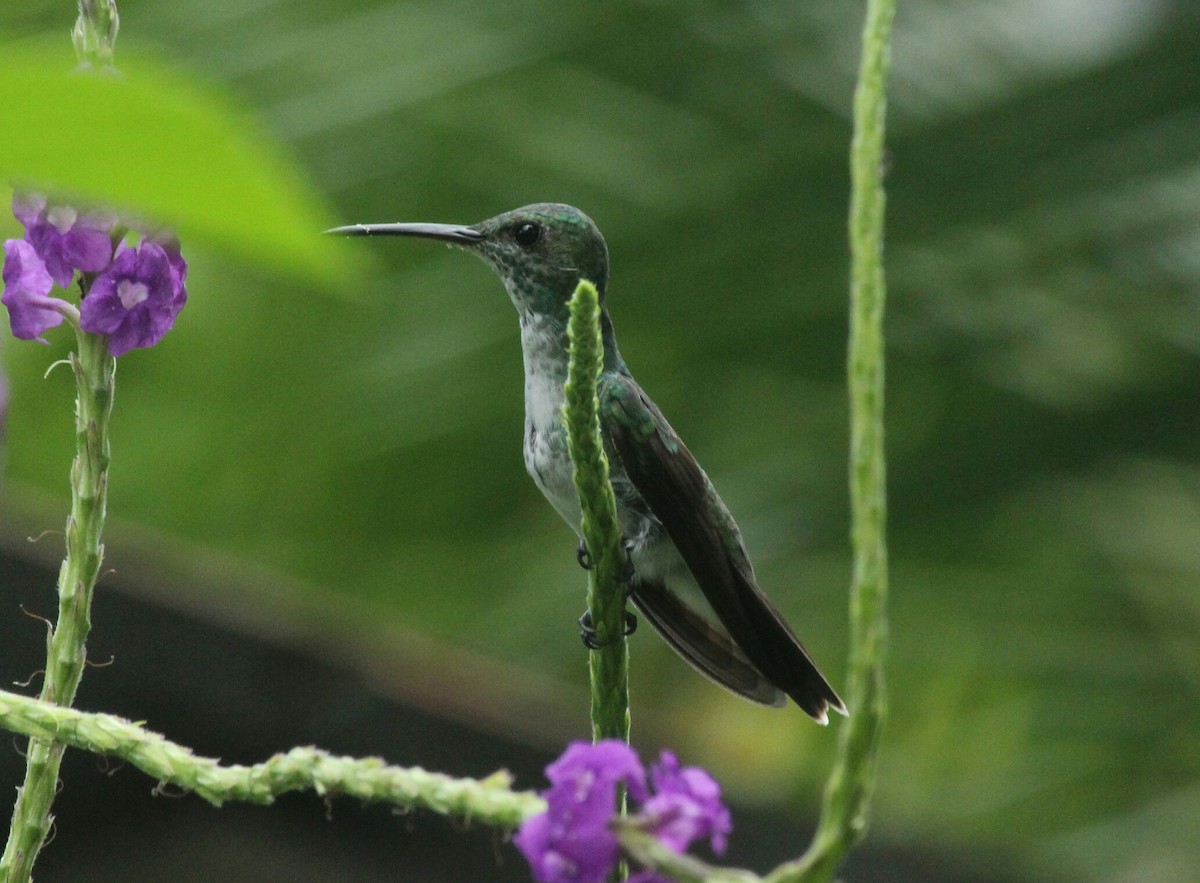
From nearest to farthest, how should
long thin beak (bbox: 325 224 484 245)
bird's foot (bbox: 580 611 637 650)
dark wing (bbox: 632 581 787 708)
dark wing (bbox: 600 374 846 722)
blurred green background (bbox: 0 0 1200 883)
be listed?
bird's foot (bbox: 580 611 637 650) → dark wing (bbox: 600 374 846 722) → long thin beak (bbox: 325 224 484 245) → dark wing (bbox: 632 581 787 708) → blurred green background (bbox: 0 0 1200 883)

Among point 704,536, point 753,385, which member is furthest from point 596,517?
point 753,385

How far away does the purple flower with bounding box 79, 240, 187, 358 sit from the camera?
857 millimetres

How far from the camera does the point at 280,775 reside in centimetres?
72

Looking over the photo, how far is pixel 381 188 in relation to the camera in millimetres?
3928

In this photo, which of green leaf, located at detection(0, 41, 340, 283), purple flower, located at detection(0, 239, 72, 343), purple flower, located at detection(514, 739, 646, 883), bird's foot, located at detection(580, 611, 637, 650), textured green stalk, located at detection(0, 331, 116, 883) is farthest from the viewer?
bird's foot, located at detection(580, 611, 637, 650)

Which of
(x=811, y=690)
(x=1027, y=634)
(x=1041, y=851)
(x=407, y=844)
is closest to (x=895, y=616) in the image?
(x=1027, y=634)

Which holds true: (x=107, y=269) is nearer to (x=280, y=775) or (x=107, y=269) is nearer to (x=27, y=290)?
(x=27, y=290)

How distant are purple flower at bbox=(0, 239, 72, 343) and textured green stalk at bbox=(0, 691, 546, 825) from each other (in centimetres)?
29

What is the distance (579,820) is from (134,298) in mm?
449

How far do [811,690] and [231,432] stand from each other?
344 centimetres

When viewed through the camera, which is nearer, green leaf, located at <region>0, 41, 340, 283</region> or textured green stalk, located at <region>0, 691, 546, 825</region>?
green leaf, located at <region>0, 41, 340, 283</region>

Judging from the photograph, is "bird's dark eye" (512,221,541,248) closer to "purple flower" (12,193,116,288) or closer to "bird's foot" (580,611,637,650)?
"bird's foot" (580,611,637,650)

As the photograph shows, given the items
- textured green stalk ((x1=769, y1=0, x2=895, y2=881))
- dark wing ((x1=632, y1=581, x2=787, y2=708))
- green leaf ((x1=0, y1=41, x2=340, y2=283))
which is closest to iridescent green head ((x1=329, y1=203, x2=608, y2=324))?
Answer: dark wing ((x1=632, y1=581, x2=787, y2=708))

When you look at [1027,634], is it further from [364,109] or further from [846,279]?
[364,109]
